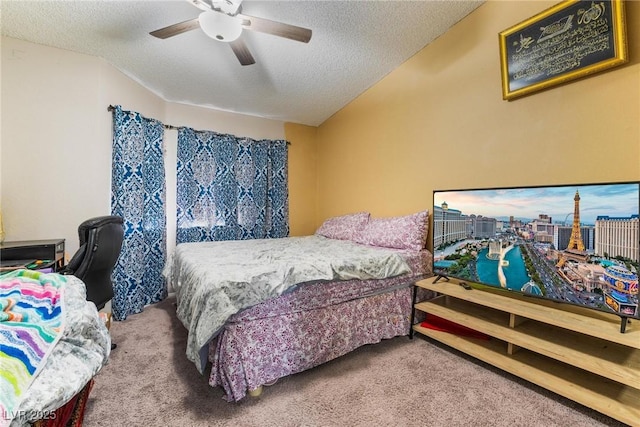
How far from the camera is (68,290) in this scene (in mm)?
1048

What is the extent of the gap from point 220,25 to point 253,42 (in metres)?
0.61

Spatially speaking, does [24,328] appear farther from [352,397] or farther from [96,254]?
[352,397]

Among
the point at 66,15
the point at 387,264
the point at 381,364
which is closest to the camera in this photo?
the point at 381,364

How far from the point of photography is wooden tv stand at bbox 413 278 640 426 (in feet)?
4.06

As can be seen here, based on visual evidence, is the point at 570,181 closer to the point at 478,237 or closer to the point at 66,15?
the point at 478,237

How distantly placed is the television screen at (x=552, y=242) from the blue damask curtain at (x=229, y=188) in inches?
102

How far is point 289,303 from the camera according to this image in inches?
66.0

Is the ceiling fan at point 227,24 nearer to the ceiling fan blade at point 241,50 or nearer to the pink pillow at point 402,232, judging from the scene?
the ceiling fan blade at point 241,50

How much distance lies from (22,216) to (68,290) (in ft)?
6.54

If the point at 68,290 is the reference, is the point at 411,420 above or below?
below

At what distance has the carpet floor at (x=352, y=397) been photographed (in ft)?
4.40

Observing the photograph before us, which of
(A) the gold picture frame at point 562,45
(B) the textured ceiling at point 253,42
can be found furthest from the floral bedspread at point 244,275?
(B) the textured ceiling at point 253,42

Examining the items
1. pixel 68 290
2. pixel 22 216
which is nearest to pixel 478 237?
pixel 68 290

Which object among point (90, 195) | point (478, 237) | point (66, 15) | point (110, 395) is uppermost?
point (66, 15)
